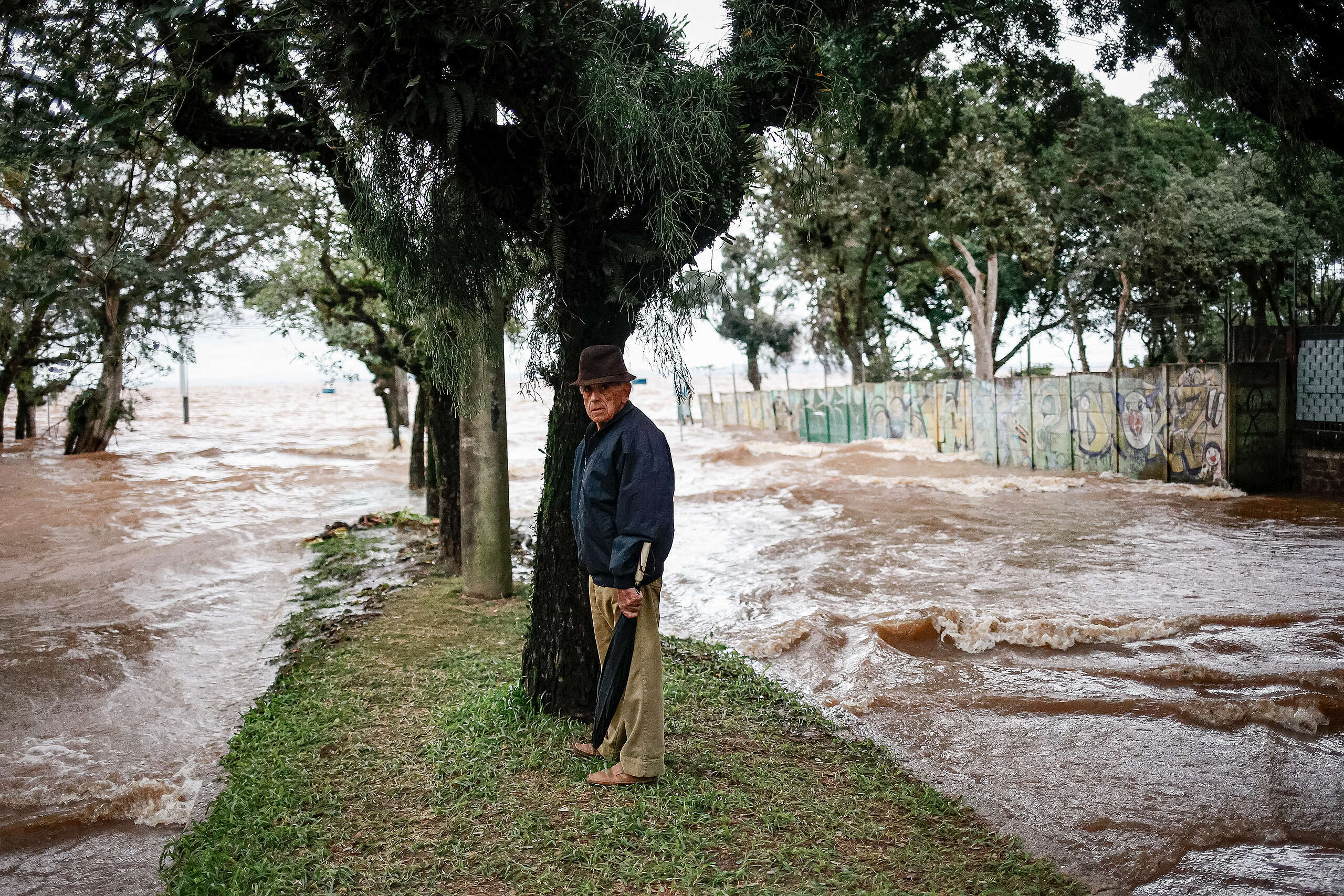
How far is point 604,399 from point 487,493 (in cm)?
518

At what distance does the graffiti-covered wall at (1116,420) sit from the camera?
1716 centimetres

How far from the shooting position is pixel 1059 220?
3130cm

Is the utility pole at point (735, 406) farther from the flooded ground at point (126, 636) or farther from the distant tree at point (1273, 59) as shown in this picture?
the distant tree at point (1273, 59)

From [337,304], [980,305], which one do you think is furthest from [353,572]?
[980,305]

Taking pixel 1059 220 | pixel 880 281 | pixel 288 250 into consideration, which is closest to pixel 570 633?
pixel 288 250

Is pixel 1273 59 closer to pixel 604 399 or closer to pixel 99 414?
pixel 604 399

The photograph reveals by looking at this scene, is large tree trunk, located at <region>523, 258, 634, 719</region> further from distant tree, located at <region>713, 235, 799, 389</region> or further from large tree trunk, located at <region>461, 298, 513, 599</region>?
distant tree, located at <region>713, 235, 799, 389</region>

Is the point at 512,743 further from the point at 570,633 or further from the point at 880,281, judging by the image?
the point at 880,281

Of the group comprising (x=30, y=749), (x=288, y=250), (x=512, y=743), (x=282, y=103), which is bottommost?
(x=30, y=749)

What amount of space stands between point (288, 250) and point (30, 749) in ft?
60.3

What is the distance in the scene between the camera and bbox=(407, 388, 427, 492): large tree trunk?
673 inches

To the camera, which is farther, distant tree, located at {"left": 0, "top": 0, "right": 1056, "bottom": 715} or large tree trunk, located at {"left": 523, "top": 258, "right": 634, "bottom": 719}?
large tree trunk, located at {"left": 523, "top": 258, "right": 634, "bottom": 719}

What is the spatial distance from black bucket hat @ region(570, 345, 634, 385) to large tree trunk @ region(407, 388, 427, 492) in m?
11.2

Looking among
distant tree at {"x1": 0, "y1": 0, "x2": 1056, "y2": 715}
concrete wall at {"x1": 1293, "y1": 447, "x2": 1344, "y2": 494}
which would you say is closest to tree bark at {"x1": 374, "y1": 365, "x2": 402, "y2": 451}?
concrete wall at {"x1": 1293, "y1": 447, "x2": 1344, "y2": 494}
